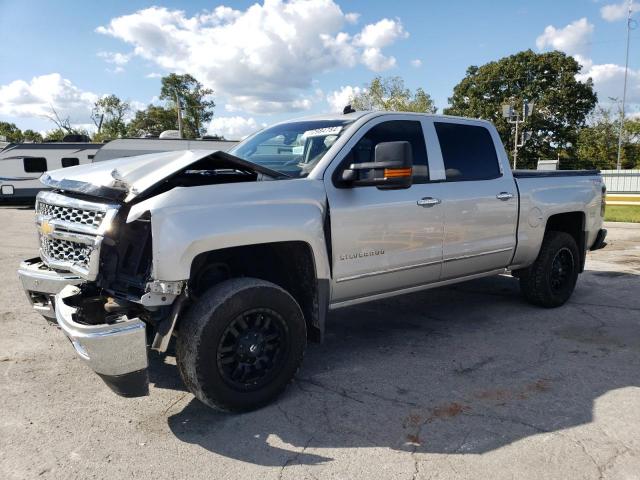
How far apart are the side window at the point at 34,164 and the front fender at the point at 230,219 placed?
20.4 meters

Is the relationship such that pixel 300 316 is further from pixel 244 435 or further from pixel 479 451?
pixel 479 451

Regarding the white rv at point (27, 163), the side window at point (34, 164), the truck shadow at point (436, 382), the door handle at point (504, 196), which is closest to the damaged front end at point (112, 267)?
the truck shadow at point (436, 382)

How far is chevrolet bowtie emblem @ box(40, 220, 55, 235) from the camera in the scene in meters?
3.28

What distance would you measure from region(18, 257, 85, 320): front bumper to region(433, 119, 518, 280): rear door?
2.88 metres

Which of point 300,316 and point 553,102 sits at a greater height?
point 553,102

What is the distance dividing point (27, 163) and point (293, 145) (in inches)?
792

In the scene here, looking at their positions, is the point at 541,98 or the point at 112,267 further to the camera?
the point at 541,98

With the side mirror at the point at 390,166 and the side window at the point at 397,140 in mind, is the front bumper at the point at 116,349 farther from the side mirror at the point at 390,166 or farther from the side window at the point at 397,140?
the side window at the point at 397,140

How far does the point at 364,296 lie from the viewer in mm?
3965

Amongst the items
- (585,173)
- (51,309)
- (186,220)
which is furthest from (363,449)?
(585,173)

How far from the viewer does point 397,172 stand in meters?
3.30

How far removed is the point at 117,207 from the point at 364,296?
192cm

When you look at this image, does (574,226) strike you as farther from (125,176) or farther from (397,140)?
(125,176)

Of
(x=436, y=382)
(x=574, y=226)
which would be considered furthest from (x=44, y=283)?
(x=574, y=226)
